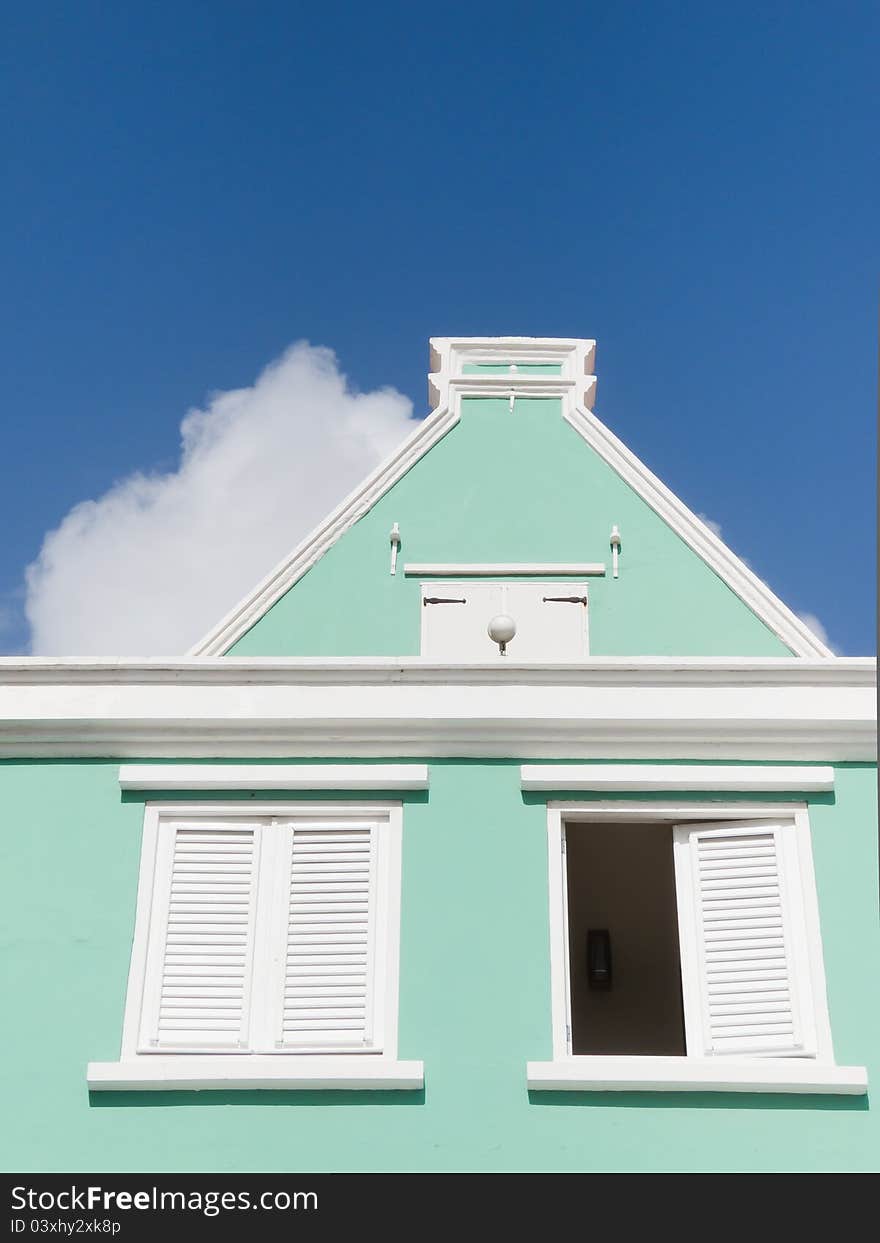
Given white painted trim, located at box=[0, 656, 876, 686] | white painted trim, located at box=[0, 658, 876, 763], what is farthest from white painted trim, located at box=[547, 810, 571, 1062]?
white painted trim, located at box=[0, 656, 876, 686]

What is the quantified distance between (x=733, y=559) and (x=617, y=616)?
48.3 inches

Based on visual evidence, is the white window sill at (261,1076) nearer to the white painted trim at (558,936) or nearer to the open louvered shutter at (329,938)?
the open louvered shutter at (329,938)

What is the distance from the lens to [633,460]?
15.0 metres

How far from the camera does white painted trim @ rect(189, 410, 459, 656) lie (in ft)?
46.5

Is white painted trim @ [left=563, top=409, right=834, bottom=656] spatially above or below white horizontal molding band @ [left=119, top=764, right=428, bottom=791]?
above

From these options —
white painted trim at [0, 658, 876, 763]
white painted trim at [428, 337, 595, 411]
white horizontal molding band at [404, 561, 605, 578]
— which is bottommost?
Answer: white painted trim at [0, 658, 876, 763]

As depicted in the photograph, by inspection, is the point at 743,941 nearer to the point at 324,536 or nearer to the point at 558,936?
the point at 558,936

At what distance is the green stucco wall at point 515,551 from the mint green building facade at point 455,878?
308 cm

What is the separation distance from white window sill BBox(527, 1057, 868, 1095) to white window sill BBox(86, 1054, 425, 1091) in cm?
88

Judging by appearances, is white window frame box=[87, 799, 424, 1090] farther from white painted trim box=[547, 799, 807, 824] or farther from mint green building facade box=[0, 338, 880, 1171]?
white painted trim box=[547, 799, 807, 824]

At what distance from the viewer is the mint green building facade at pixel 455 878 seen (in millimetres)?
9383

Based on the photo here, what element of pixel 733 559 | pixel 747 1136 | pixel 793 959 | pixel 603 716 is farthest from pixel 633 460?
pixel 747 1136

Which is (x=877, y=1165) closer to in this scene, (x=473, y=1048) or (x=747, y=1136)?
(x=747, y=1136)
